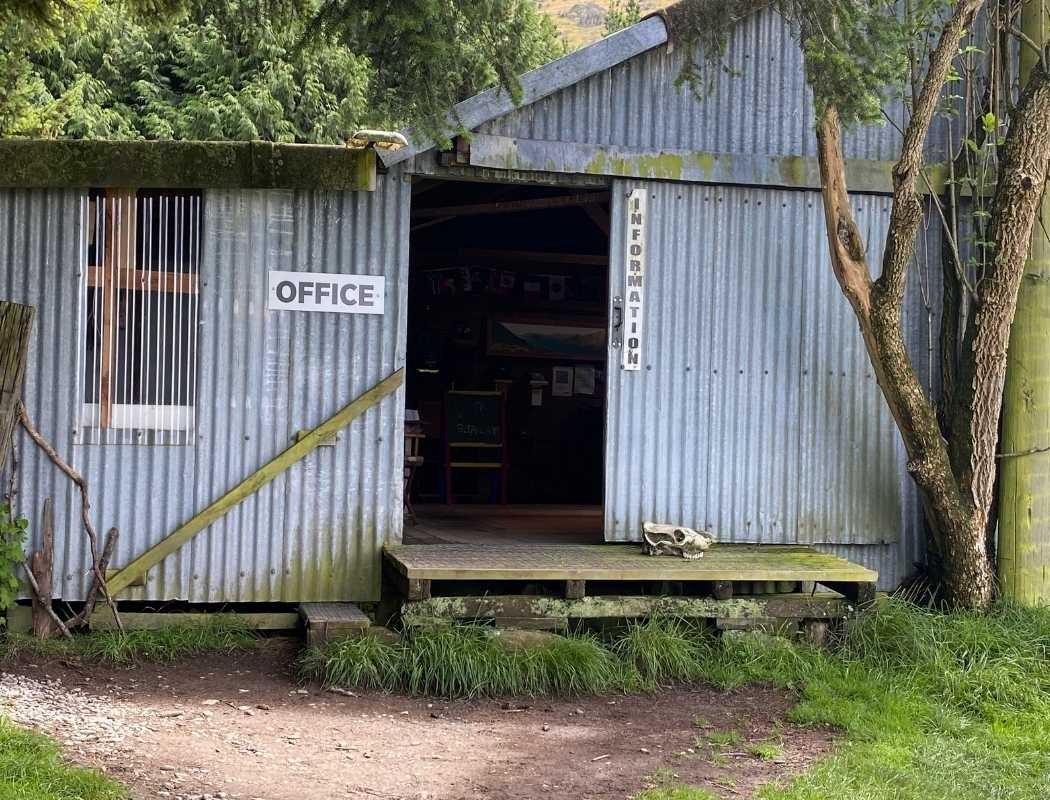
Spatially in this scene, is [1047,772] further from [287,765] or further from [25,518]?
[25,518]

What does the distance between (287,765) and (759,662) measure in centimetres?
318

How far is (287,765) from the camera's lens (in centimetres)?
577

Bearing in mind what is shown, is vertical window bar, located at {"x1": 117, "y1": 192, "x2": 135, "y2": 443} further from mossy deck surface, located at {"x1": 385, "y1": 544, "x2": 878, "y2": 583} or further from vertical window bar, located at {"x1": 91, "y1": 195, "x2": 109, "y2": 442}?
mossy deck surface, located at {"x1": 385, "y1": 544, "x2": 878, "y2": 583}

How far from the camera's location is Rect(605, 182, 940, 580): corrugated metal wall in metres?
8.65

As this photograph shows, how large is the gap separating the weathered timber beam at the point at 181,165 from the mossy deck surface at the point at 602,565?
2.42 meters

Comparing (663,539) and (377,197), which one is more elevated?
(377,197)

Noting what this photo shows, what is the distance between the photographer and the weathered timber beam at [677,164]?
27.2 ft

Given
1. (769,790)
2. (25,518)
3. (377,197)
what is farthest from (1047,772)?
(25,518)

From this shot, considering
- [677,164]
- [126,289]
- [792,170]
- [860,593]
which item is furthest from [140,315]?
[860,593]

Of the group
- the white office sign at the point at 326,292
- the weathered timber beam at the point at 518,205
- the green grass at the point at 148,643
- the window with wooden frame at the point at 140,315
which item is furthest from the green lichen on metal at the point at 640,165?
the green grass at the point at 148,643

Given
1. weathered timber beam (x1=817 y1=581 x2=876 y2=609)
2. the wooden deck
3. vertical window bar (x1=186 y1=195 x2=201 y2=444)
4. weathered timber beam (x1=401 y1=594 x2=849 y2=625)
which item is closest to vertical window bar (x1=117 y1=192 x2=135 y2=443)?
vertical window bar (x1=186 y1=195 x2=201 y2=444)

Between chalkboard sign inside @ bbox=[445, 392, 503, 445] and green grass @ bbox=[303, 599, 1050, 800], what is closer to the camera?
green grass @ bbox=[303, 599, 1050, 800]

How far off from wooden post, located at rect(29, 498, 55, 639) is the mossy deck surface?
6.87ft

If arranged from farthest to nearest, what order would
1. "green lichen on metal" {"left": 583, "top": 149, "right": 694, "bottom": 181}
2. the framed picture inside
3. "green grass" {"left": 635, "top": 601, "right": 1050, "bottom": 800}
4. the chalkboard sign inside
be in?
the framed picture inside, the chalkboard sign inside, "green lichen on metal" {"left": 583, "top": 149, "right": 694, "bottom": 181}, "green grass" {"left": 635, "top": 601, "right": 1050, "bottom": 800}
